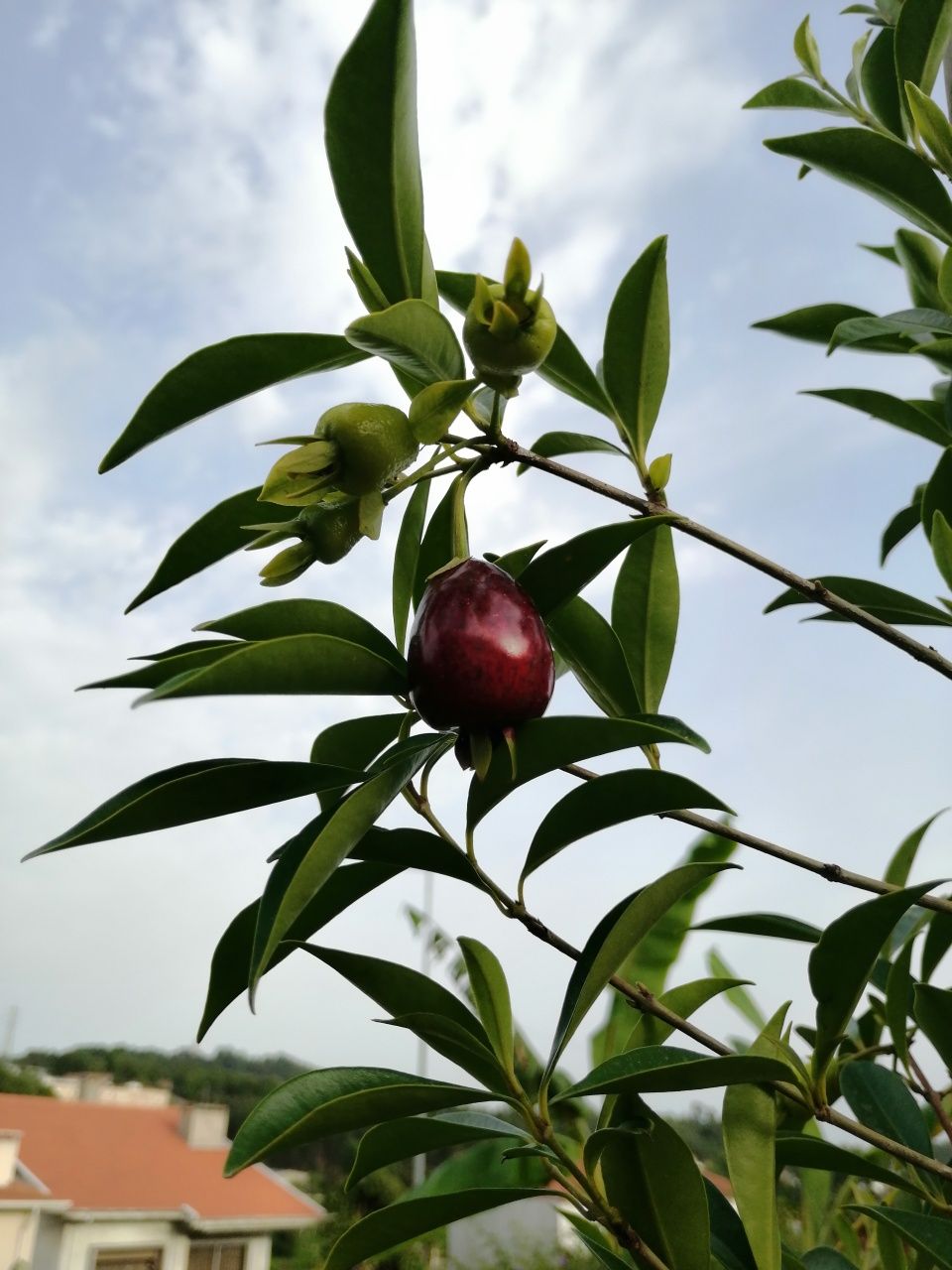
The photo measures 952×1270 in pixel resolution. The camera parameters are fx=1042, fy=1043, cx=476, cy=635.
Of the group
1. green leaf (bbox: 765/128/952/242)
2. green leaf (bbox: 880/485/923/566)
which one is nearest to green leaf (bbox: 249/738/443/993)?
green leaf (bbox: 765/128/952/242)

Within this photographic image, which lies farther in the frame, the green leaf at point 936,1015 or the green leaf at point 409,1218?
the green leaf at point 936,1015

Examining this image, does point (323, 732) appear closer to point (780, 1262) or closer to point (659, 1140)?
point (659, 1140)

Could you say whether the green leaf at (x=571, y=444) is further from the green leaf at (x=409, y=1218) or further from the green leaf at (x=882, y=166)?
the green leaf at (x=409, y=1218)

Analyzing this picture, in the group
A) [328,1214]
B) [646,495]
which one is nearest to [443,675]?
[646,495]

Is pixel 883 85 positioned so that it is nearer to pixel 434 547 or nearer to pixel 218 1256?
pixel 434 547

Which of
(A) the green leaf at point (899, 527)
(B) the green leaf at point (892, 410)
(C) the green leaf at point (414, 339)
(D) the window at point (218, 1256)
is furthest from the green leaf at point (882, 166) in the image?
(D) the window at point (218, 1256)

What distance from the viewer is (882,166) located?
946 mm

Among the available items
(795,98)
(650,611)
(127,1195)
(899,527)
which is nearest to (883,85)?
(795,98)

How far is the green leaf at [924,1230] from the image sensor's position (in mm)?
694

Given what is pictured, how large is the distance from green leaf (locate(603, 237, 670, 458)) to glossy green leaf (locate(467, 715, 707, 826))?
31 centimetres

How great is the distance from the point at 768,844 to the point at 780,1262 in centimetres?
31

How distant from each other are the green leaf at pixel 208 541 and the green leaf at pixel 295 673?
0.13m

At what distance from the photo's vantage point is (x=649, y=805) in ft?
2.16

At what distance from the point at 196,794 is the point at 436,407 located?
0.86 feet
